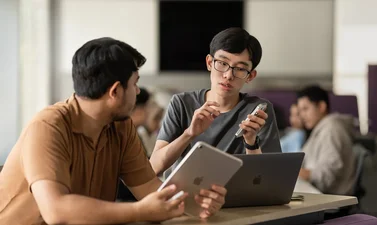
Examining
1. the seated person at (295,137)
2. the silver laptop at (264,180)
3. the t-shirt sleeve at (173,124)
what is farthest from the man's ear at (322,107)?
the silver laptop at (264,180)

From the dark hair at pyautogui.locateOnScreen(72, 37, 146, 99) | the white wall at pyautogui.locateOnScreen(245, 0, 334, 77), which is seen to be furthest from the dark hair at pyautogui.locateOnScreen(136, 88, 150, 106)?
the white wall at pyautogui.locateOnScreen(245, 0, 334, 77)

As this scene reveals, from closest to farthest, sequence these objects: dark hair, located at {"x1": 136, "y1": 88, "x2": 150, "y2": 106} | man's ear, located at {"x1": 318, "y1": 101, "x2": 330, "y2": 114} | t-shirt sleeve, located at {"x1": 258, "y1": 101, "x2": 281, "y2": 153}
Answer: t-shirt sleeve, located at {"x1": 258, "y1": 101, "x2": 281, "y2": 153} → dark hair, located at {"x1": 136, "y1": 88, "x2": 150, "y2": 106} → man's ear, located at {"x1": 318, "y1": 101, "x2": 330, "y2": 114}

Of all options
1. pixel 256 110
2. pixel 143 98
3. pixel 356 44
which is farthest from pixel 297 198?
pixel 356 44

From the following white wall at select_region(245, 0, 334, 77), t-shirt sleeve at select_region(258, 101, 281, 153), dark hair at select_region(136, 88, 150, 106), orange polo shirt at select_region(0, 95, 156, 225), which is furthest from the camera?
white wall at select_region(245, 0, 334, 77)

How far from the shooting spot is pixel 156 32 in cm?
902

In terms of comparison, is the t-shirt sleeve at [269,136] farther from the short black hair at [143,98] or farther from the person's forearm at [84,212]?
the short black hair at [143,98]

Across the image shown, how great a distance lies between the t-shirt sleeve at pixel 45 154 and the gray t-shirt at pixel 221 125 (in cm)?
69

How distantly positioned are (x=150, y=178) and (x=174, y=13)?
23.1ft

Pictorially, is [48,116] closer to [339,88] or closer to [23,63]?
[23,63]

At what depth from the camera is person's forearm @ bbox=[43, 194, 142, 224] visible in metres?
1.72

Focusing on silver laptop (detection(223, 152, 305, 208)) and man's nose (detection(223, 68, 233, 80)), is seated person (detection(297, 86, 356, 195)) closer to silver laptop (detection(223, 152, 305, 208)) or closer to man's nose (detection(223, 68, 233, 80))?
man's nose (detection(223, 68, 233, 80))

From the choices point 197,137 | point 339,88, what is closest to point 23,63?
point 339,88

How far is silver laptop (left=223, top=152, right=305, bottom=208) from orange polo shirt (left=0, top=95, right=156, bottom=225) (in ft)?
0.87

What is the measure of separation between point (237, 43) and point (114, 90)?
69 cm
